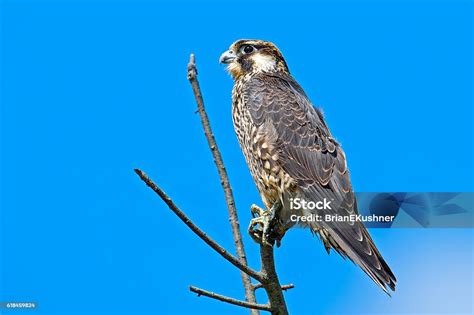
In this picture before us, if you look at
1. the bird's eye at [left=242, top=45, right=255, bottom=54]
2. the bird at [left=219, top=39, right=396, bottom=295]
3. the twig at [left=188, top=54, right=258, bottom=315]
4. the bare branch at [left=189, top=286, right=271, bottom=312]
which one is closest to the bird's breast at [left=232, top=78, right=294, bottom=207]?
the bird at [left=219, top=39, right=396, bottom=295]

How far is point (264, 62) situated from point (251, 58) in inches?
3.8

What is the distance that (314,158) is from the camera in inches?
175

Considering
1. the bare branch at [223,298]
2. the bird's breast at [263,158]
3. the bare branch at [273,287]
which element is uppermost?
the bird's breast at [263,158]

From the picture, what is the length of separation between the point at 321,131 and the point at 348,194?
20.6 inches

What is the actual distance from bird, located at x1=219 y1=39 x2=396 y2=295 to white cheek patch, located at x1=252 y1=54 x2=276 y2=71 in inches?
2.5

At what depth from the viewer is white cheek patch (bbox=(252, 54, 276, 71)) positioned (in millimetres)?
5321

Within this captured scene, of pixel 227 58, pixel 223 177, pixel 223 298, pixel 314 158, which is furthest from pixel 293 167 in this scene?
pixel 223 298

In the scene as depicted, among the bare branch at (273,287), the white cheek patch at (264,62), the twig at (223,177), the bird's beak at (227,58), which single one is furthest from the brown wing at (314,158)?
the twig at (223,177)

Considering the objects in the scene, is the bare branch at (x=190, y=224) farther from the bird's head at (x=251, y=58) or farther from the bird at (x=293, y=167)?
the bird's head at (x=251, y=58)

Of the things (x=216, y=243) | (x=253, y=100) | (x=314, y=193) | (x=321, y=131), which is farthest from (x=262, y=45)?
(x=216, y=243)

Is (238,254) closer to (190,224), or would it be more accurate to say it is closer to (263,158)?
(190,224)

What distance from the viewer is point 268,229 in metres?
3.75

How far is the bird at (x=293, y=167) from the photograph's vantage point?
388 centimetres

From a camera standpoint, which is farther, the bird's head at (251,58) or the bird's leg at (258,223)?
the bird's head at (251,58)
